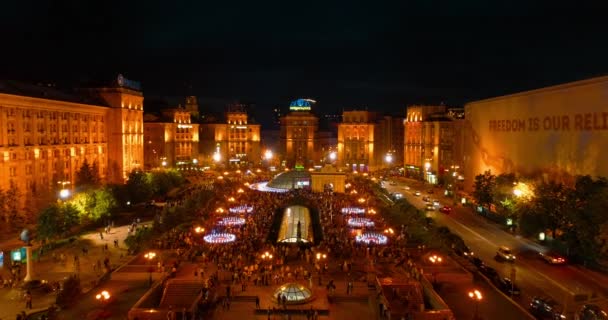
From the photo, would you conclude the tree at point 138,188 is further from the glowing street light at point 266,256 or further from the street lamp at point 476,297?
the street lamp at point 476,297

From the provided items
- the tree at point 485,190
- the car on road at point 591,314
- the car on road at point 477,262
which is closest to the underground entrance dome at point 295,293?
the car on road at point 477,262

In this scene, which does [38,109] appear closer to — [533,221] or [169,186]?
[169,186]

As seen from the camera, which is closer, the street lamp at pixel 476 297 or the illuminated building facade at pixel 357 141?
the street lamp at pixel 476 297

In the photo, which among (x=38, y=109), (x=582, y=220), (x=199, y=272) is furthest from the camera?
(x=38, y=109)

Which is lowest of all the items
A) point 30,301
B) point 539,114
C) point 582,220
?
point 30,301

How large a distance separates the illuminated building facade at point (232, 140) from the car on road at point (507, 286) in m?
104

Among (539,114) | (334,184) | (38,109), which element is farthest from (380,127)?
(38,109)

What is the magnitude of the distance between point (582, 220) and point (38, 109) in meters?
61.0

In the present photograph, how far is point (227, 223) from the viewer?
5269cm

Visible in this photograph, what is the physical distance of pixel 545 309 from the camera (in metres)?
29.0

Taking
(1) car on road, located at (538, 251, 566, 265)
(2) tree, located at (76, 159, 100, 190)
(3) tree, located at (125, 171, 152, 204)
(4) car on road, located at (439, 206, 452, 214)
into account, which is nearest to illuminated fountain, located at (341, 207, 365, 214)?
(4) car on road, located at (439, 206, 452, 214)

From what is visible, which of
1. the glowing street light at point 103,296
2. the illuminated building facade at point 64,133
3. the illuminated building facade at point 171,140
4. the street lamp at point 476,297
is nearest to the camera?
the street lamp at point 476,297

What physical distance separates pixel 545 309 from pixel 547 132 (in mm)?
30176

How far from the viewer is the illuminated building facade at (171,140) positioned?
4588 inches
